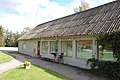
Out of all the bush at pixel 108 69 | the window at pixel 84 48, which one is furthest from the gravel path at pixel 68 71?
the window at pixel 84 48

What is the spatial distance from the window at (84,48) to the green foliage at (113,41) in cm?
273

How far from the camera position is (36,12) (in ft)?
165

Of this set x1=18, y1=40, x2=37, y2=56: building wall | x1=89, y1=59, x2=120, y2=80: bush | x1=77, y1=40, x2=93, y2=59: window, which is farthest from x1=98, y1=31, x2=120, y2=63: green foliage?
x1=18, y1=40, x2=37, y2=56: building wall

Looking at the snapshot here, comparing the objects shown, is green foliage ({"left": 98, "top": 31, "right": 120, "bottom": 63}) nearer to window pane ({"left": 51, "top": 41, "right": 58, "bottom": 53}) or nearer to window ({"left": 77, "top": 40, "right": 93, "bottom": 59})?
window ({"left": 77, "top": 40, "right": 93, "bottom": 59})

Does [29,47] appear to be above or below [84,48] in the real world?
below

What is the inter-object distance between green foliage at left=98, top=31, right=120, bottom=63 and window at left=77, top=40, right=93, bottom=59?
2.73 meters

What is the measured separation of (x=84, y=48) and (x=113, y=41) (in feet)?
16.6

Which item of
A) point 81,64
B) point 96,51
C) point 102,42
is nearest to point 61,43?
point 81,64

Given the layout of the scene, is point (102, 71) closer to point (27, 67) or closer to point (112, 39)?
point (112, 39)

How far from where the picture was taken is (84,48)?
16.7m

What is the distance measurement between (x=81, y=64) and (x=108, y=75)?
458cm

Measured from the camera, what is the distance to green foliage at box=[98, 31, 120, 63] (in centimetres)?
1148

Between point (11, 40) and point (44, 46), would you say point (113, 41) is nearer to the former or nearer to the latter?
point (44, 46)

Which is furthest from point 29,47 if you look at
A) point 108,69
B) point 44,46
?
point 108,69
